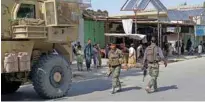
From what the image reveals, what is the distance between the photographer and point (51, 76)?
1055 centimetres

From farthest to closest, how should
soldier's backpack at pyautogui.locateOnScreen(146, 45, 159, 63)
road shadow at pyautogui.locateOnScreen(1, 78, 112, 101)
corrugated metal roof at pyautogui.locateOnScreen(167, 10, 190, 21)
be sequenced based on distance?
corrugated metal roof at pyautogui.locateOnScreen(167, 10, 190, 21) → soldier's backpack at pyautogui.locateOnScreen(146, 45, 159, 63) → road shadow at pyautogui.locateOnScreen(1, 78, 112, 101)

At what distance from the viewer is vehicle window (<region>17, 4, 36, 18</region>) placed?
1026 cm

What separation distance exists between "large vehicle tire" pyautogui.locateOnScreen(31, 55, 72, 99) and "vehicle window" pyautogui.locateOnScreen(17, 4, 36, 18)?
1.14 m

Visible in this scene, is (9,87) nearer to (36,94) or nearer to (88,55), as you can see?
(36,94)

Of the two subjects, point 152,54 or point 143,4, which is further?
A: point 143,4

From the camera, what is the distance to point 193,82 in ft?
47.0

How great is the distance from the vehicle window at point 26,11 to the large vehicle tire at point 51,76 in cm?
114

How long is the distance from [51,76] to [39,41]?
3.12ft

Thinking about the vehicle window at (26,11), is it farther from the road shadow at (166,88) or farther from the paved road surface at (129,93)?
the road shadow at (166,88)

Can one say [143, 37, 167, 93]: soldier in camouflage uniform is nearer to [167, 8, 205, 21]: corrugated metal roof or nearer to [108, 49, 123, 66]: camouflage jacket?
[108, 49, 123, 66]: camouflage jacket

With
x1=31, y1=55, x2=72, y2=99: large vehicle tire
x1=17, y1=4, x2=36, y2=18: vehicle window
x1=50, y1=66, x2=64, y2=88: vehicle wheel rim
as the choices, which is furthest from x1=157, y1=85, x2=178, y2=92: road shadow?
x1=17, y1=4, x2=36, y2=18: vehicle window

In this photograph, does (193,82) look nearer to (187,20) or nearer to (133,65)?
(133,65)

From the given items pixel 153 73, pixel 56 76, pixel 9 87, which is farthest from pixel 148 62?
pixel 9 87

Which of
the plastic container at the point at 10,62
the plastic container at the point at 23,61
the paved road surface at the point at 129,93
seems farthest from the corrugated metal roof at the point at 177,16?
the plastic container at the point at 10,62
